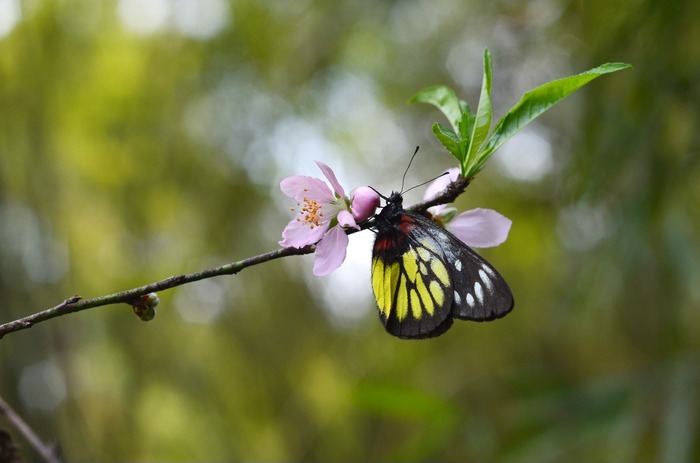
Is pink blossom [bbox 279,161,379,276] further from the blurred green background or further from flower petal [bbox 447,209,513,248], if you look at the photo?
the blurred green background

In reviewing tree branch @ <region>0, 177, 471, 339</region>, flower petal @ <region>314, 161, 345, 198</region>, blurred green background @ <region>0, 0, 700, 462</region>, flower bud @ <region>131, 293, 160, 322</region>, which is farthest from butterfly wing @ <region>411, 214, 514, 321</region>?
blurred green background @ <region>0, 0, 700, 462</region>

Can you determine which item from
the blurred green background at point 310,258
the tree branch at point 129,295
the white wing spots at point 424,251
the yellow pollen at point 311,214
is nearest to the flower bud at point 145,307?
the tree branch at point 129,295

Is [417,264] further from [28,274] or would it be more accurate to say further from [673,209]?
[28,274]

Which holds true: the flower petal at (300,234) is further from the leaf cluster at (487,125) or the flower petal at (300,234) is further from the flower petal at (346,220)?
the leaf cluster at (487,125)

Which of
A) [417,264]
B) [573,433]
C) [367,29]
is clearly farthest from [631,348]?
[417,264]

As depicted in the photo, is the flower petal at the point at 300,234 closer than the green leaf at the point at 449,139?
No

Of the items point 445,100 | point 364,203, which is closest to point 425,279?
point 364,203
